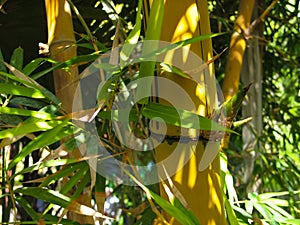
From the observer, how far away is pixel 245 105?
3.77ft

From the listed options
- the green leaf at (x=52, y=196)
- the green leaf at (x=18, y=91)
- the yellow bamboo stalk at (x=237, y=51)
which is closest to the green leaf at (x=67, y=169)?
the green leaf at (x=52, y=196)

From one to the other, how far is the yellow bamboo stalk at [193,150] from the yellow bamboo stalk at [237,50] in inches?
17.3

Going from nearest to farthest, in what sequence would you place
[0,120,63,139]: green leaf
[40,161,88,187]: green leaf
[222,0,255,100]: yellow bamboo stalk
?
[0,120,63,139]: green leaf → [40,161,88,187]: green leaf → [222,0,255,100]: yellow bamboo stalk

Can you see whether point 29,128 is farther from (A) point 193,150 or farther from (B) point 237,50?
(B) point 237,50

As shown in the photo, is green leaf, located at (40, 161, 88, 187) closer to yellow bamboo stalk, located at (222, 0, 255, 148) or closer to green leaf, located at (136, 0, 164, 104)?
green leaf, located at (136, 0, 164, 104)

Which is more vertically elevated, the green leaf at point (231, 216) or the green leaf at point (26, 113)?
the green leaf at point (26, 113)

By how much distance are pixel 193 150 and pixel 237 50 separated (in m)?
0.52

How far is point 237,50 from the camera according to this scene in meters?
0.98

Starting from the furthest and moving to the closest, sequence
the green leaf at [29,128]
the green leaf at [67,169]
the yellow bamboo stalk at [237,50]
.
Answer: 1. the yellow bamboo stalk at [237,50]
2. the green leaf at [67,169]
3. the green leaf at [29,128]

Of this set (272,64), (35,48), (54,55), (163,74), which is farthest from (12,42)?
(272,64)

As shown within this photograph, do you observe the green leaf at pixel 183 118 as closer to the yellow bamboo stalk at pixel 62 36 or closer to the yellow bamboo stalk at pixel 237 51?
the yellow bamboo stalk at pixel 62 36

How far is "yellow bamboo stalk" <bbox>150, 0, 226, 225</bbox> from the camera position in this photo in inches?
19.9

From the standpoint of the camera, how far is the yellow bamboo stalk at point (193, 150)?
19.9 inches

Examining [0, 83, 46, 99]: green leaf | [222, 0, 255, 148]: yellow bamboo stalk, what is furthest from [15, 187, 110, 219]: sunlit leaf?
[222, 0, 255, 148]: yellow bamboo stalk
